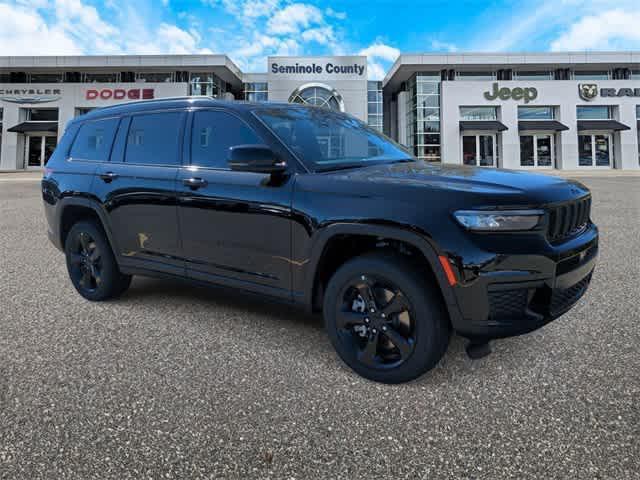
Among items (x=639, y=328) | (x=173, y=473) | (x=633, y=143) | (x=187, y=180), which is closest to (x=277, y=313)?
(x=187, y=180)

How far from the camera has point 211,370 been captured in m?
2.79

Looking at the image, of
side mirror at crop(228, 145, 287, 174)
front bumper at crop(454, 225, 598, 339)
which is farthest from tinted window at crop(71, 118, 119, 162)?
front bumper at crop(454, 225, 598, 339)

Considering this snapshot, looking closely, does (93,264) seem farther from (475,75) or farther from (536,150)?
(475,75)

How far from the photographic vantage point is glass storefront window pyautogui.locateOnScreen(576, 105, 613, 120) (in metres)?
41.2

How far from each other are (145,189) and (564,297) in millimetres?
3077

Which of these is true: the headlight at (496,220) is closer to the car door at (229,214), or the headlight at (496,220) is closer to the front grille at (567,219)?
the front grille at (567,219)

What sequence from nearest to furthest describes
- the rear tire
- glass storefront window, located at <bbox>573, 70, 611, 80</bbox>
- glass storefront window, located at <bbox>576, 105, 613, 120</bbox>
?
the rear tire → glass storefront window, located at <bbox>576, 105, 613, 120</bbox> → glass storefront window, located at <bbox>573, 70, 611, 80</bbox>

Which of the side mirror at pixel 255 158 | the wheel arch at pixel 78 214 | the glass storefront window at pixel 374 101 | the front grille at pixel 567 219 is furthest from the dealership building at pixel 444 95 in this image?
the front grille at pixel 567 219

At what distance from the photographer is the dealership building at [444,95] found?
125 ft

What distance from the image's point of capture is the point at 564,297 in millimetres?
2453

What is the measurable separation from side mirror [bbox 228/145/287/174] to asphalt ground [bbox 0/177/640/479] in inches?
48.8

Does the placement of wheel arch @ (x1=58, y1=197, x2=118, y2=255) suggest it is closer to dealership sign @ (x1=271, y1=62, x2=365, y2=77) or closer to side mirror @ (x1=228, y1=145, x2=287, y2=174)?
side mirror @ (x1=228, y1=145, x2=287, y2=174)

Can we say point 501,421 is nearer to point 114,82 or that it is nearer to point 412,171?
point 412,171

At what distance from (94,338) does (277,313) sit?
1.42m
